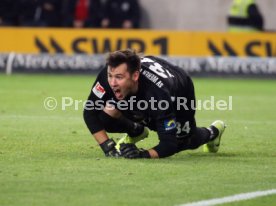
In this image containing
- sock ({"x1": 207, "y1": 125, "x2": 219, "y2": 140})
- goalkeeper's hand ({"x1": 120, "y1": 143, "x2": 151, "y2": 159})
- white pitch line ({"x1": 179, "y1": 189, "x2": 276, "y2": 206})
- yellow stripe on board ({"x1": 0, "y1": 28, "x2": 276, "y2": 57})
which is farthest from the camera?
yellow stripe on board ({"x1": 0, "y1": 28, "x2": 276, "y2": 57})

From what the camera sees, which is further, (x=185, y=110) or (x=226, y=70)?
(x=226, y=70)

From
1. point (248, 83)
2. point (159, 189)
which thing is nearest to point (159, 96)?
point (159, 189)

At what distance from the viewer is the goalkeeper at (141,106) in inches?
352

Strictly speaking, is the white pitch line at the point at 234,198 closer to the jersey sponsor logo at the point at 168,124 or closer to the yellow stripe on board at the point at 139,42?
the jersey sponsor logo at the point at 168,124

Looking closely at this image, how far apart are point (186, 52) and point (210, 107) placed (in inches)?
288

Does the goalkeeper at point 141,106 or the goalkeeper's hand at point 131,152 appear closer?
the goalkeeper at point 141,106

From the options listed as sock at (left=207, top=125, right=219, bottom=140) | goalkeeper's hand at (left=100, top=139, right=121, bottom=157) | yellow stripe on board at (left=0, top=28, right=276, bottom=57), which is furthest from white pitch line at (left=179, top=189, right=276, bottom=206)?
yellow stripe on board at (left=0, top=28, right=276, bottom=57)

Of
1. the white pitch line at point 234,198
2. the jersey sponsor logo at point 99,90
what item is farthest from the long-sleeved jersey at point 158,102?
the white pitch line at point 234,198

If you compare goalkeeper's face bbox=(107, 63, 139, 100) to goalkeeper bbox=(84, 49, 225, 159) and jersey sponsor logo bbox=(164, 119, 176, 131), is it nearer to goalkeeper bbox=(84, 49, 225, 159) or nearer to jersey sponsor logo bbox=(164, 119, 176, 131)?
goalkeeper bbox=(84, 49, 225, 159)

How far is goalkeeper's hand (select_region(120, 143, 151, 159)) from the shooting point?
9.16 metres

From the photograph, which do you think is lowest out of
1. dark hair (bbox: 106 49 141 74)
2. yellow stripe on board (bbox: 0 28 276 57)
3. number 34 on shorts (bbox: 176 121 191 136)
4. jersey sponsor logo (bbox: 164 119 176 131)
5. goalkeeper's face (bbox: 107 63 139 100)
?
yellow stripe on board (bbox: 0 28 276 57)

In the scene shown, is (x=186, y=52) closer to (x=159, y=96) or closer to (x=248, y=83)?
(x=248, y=83)

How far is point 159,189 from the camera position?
24.5 ft

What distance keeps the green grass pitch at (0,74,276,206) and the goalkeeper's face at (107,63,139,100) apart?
27.5 inches
